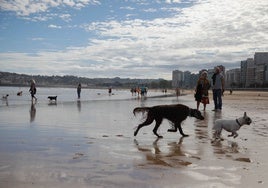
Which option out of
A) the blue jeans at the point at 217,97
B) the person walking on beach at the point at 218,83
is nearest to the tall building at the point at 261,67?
the blue jeans at the point at 217,97

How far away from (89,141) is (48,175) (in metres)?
2.93

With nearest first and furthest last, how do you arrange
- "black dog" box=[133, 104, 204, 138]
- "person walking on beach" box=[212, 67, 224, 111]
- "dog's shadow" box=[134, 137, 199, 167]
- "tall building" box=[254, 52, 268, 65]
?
"dog's shadow" box=[134, 137, 199, 167] < "black dog" box=[133, 104, 204, 138] < "person walking on beach" box=[212, 67, 224, 111] < "tall building" box=[254, 52, 268, 65]

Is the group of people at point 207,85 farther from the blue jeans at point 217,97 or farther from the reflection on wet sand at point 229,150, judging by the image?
the reflection on wet sand at point 229,150

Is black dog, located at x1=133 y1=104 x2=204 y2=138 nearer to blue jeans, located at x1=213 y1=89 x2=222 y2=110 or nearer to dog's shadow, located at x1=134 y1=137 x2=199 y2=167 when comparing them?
dog's shadow, located at x1=134 y1=137 x2=199 y2=167

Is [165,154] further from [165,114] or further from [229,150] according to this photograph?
[165,114]

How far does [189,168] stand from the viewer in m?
5.52

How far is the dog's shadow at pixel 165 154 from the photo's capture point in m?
5.89

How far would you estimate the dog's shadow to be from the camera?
5.89 m

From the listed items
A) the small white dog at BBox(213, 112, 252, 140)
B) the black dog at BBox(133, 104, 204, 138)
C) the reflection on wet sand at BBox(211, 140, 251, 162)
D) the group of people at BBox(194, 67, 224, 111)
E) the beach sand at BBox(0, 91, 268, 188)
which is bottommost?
the reflection on wet sand at BBox(211, 140, 251, 162)

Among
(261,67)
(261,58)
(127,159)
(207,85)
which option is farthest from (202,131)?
(261,58)

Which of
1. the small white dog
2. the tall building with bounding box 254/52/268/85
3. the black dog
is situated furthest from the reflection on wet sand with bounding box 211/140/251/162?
the tall building with bounding box 254/52/268/85

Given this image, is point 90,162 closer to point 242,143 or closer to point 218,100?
point 242,143

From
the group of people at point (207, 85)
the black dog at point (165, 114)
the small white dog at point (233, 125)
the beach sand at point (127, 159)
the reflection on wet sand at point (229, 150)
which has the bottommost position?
the reflection on wet sand at point (229, 150)

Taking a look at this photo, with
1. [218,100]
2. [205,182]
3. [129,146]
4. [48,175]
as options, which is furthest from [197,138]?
[218,100]
